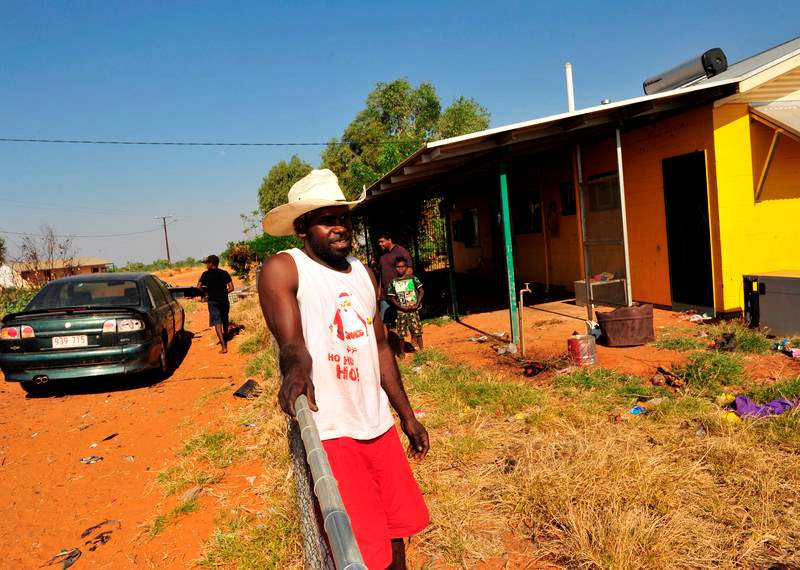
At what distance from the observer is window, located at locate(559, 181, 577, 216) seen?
37.6 feet

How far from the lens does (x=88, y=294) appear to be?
7754 mm

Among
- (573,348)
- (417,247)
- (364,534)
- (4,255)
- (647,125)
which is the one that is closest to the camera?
(364,534)

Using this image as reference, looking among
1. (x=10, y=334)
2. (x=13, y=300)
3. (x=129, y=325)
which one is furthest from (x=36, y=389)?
(x=13, y=300)

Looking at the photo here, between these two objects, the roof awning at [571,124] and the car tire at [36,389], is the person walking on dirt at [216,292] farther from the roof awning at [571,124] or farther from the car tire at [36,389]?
the roof awning at [571,124]

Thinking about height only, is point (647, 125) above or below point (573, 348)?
above

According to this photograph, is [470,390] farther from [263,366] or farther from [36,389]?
[36,389]

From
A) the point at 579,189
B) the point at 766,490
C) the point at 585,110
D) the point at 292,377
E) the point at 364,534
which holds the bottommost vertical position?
the point at 766,490

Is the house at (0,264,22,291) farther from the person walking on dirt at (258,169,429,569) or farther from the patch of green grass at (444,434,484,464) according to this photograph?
the person walking on dirt at (258,169,429,569)

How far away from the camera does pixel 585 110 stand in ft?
23.7

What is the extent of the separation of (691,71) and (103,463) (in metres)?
11.2

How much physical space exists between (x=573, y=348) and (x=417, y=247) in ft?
34.2

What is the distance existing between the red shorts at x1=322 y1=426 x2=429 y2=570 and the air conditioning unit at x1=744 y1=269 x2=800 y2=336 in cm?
635

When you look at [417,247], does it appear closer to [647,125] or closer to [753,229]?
[647,125]

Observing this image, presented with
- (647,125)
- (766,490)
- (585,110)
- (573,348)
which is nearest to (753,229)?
(647,125)
